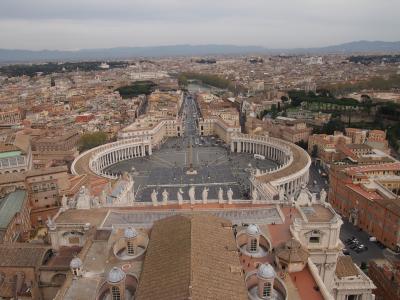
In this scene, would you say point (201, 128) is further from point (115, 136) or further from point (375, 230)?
point (375, 230)

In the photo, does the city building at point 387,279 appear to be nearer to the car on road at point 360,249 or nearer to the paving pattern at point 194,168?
the car on road at point 360,249

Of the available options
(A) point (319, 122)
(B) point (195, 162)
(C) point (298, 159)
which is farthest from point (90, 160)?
(A) point (319, 122)

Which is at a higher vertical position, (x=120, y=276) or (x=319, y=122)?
(x=120, y=276)

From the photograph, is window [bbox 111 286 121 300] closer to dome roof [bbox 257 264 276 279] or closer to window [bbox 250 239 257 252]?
dome roof [bbox 257 264 276 279]

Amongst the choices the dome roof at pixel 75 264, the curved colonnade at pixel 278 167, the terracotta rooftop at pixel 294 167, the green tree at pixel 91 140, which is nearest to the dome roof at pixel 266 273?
the dome roof at pixel 75 264

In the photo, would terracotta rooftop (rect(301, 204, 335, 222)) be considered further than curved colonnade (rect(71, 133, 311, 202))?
No

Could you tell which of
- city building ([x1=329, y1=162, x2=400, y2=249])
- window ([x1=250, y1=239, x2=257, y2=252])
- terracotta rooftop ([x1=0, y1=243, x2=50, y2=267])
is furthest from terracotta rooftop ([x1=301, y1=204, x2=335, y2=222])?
terracotta rooftop ([x1=0, y1=243, x2=50, y2=267])
